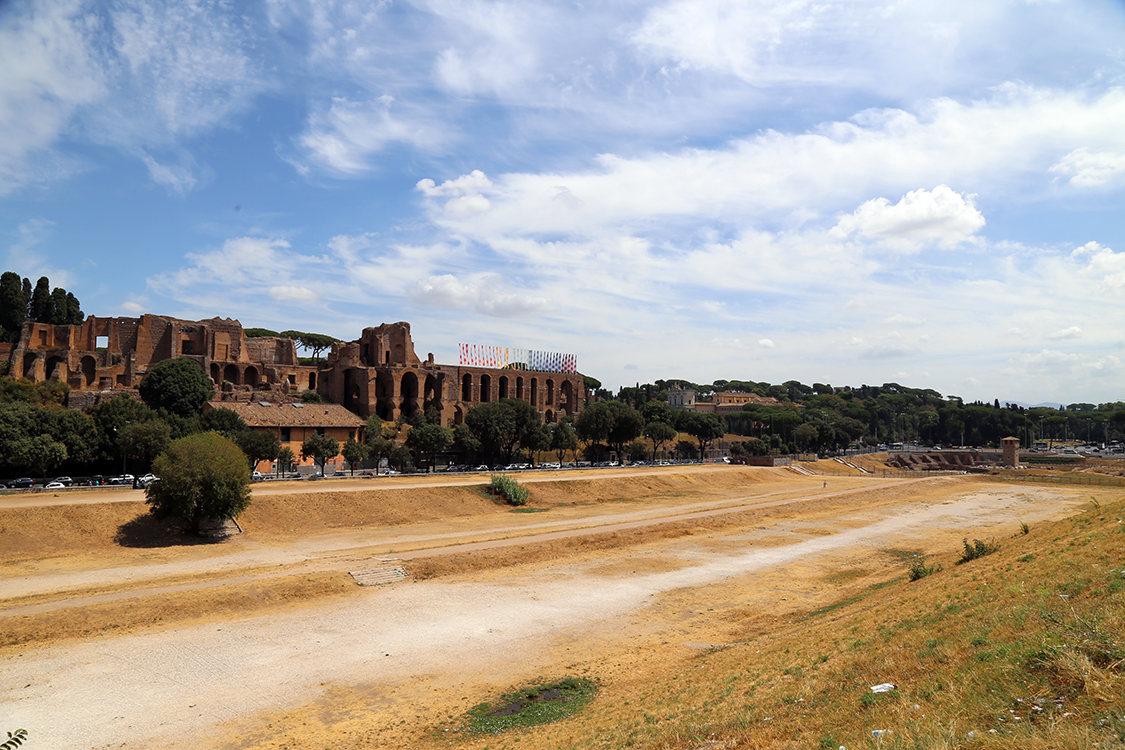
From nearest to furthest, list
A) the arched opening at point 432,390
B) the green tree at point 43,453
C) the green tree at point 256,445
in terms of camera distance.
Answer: the green tree at point 43,453 < the green tree at point 256,445 < the arched opening at point 432,390

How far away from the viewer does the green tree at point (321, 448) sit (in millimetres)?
58062

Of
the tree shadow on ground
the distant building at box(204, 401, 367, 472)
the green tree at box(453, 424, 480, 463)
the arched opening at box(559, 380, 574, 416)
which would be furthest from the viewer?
the arched opening at box(559, 380, 574, 416)

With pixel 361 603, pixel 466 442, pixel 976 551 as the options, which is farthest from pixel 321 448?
pixel 976 551

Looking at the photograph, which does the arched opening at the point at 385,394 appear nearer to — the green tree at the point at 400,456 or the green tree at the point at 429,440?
the green tree at the point at 429,440

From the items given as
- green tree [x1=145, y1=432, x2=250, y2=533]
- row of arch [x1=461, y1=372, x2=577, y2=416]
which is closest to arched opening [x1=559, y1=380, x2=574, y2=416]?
row of arch [x1=461, y1=372, x2=577, y2=416]

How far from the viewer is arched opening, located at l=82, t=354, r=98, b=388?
70.7 meters

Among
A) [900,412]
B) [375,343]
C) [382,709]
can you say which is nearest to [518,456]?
[375,343]

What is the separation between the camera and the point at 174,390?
61.2 m

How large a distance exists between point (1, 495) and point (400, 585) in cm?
2830

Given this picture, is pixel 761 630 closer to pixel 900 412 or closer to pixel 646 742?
pixel 646 742

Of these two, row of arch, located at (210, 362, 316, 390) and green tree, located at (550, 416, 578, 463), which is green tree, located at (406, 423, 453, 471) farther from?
row of arch, located at (210, 362, 316, 390)

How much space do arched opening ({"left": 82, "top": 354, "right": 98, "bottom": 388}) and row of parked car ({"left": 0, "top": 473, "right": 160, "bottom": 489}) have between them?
33.3m

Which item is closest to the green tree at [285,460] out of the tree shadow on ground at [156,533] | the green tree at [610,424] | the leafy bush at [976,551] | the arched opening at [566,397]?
the tree shadow on ground at [156,533]

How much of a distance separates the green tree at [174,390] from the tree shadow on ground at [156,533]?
32.1 meters
